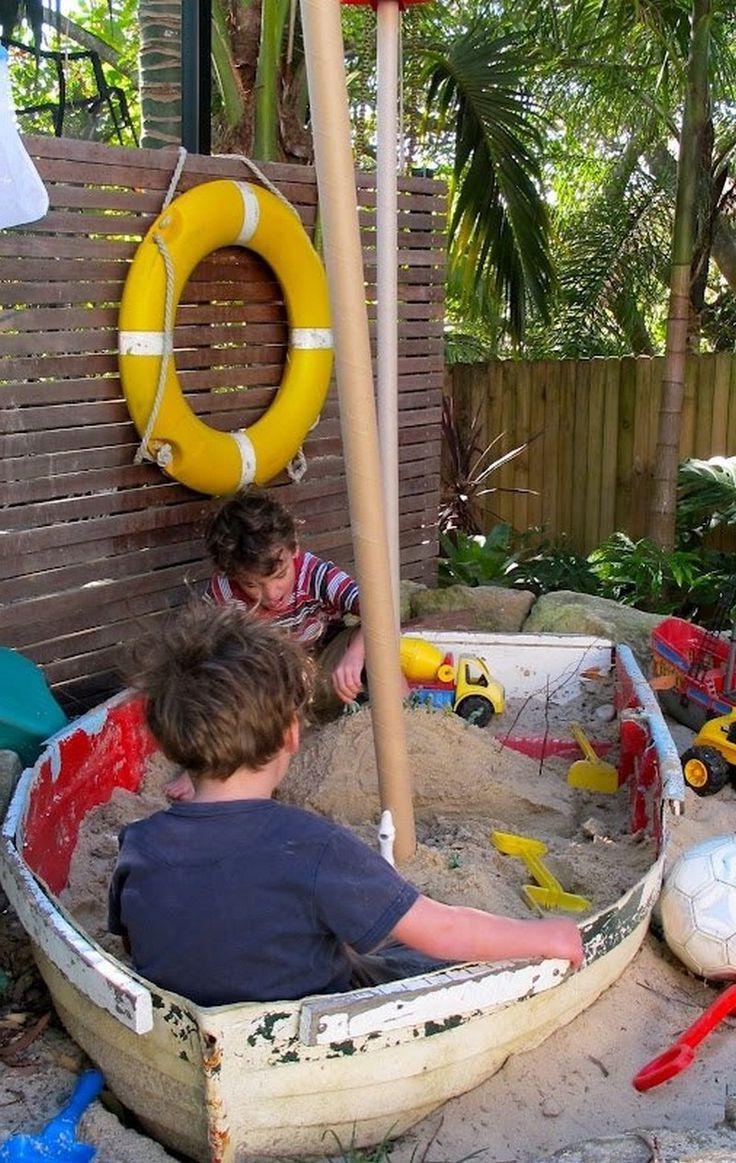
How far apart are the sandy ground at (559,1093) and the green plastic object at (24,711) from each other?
0.66 metres

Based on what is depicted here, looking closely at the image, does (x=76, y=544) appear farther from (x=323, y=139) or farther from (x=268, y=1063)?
(x=268, y=1063)

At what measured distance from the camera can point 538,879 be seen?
2.76 m

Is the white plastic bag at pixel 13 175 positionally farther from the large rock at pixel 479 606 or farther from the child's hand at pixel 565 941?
the large rock at pixel 479 606

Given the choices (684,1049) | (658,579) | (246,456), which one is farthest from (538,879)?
(658,579)

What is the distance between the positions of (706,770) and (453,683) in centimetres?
77

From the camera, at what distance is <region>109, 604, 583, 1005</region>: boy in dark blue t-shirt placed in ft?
5.87

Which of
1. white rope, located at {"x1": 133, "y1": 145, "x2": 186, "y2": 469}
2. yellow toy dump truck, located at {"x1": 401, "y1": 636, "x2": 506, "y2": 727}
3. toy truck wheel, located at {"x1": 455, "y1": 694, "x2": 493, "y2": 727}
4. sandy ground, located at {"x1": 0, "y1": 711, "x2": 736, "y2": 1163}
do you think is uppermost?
white rope, located at {"x1": 133, "y1": 145, "x2": 186, "y2": 469}

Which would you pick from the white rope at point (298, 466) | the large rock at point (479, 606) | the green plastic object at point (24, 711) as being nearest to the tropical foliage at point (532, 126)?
the white rope at point (298, 466)

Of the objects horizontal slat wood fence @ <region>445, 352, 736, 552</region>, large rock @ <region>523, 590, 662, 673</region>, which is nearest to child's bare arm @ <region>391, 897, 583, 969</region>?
large rock @ <region>523, 590, 662, 673</region>

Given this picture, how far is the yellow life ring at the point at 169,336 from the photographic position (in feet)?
13.0

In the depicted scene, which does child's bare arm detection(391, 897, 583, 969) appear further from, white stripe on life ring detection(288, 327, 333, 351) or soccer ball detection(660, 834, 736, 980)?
white stripe on life ring detection(288, 327, 333, 351)

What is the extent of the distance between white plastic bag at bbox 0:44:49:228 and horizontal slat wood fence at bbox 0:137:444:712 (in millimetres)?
517

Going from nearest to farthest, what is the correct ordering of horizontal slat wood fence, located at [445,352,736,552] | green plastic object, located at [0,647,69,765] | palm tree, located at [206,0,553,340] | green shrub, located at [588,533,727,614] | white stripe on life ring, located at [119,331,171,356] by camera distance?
green plastic object, located at [0,647,69,765] → white stripe on life ring, located at [119,331,171,356] → palm tree, located at [206,0,553,340] → green shrub, located at [588,533,727,614] → horizontal slat wood fence, located at [445,352,736,552]

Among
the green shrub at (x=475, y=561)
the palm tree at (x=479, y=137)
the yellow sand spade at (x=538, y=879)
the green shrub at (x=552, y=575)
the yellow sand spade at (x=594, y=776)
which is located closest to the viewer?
the yellow sand spade at (x=538, y=879)
